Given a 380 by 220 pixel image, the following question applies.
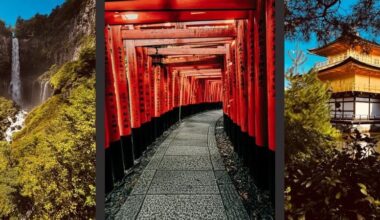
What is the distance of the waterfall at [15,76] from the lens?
515cm

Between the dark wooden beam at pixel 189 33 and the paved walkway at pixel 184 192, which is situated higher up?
the dark wooden beam at pixel 189 33

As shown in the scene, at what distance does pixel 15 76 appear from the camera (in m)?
5.70

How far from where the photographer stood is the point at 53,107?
443cm

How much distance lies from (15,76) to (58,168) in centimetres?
299

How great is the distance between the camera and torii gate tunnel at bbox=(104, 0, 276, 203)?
10.3 feet

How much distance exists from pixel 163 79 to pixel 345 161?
9.09m

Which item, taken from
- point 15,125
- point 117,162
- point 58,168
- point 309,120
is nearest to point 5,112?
point 15,125

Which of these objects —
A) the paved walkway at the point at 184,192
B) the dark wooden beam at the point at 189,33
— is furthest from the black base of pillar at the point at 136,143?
the dark wooden beam at the point at 189,33

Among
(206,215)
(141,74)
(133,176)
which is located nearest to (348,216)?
(206,215)

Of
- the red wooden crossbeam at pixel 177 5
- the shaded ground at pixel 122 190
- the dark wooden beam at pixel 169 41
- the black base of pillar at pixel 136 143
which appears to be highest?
the dark wooden beam at pixel 169 41

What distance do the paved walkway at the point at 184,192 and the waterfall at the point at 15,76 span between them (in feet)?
9.21

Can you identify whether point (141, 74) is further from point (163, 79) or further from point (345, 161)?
point (345, 161)

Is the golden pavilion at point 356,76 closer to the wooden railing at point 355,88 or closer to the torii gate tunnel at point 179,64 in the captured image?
the wooden railing at point 355,88

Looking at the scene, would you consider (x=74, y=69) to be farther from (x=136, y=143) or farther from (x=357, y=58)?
(x=357, y=58)
